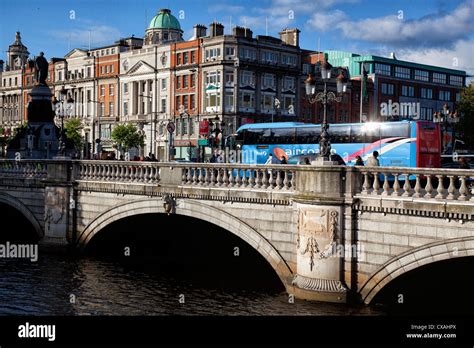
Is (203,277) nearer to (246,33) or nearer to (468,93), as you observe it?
(468,93)

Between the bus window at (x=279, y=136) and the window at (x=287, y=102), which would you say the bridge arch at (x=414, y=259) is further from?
the window at (x=287, y=102)

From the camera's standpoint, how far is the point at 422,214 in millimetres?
18031

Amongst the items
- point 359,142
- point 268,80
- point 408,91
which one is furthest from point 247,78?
point 359,142

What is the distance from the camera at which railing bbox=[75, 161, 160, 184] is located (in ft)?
87.0

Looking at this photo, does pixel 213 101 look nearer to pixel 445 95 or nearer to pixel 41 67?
pixel 41 67

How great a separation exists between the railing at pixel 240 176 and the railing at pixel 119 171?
1973 mm

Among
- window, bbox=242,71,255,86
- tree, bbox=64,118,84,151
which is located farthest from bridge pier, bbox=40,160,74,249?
tree, bbox=64,118,84,151

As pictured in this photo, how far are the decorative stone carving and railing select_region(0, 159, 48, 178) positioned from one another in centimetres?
1558

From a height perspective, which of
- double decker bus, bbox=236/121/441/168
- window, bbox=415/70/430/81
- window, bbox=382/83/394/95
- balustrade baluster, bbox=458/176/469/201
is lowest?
balustrade baluster, bbox=458/176/469/201

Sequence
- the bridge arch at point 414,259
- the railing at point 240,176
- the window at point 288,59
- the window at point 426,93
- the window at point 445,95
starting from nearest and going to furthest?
the bridge arch at point 414,259 < the railing at point 240,176 < the window at point 288,59 < the window at point 426,93 < the window at point 445,95

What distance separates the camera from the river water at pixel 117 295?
71.9ft

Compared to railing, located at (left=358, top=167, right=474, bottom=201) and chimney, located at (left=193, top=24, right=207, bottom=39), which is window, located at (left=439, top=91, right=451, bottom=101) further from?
railing, located at (left=358, top=167, right=474, bottom=201)

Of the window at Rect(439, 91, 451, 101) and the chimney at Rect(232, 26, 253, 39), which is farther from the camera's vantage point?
the window at Rect(439, 91, 451, 101)

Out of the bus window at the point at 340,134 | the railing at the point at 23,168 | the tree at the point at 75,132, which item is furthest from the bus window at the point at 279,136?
the tree at the point at 75,132
